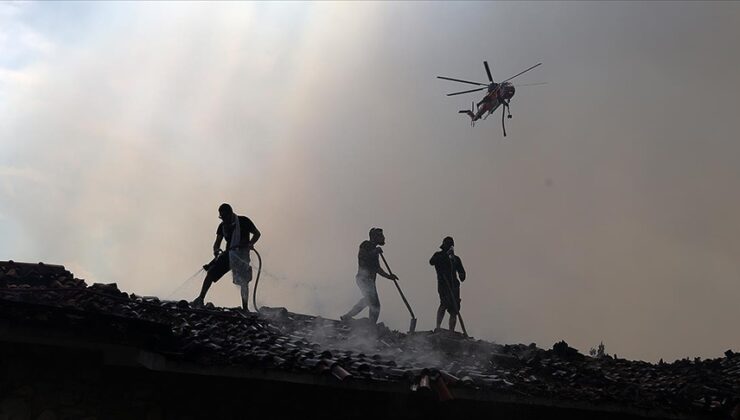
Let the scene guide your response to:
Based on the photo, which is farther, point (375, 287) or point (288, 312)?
point (375, 287)

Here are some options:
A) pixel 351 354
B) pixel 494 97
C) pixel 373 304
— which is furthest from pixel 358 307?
pixel 494 97

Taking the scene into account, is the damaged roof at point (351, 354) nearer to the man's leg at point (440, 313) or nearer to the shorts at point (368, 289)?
the shorts at point (368, 289)

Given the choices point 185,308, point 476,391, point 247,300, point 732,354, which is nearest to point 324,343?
point 185,308

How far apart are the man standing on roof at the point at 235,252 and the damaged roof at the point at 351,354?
1179mm

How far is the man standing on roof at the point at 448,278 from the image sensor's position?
14.9 m

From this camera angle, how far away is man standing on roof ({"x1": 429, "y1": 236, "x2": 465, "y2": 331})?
14.9 meters

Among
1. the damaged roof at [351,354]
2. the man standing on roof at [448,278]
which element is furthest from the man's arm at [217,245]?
the man standing on roof at [448,278]

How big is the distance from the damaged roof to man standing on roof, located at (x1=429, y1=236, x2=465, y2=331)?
2.28 metres

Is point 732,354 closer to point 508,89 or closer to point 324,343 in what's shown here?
point 324,343

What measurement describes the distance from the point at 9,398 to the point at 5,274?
291cm

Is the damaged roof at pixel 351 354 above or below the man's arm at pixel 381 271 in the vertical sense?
below

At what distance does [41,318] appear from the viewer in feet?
20.6

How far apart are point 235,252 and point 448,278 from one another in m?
4.71

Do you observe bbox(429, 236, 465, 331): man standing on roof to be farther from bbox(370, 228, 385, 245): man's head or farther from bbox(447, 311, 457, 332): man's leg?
bbox(370, 228, 385, 245): man's head
